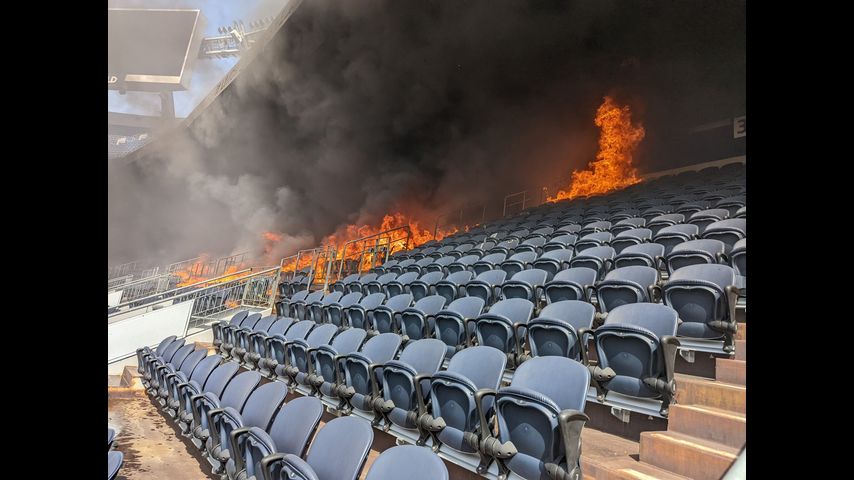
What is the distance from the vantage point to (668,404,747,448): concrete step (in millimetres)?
2691

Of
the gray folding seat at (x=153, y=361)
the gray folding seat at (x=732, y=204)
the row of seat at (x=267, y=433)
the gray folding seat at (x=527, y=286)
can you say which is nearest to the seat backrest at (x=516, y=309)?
the gray folding seat at (x=527, y=286)

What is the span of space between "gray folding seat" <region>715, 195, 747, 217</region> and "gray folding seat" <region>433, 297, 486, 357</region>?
4494 mm

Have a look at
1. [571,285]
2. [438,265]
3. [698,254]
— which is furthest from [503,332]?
[438,265]

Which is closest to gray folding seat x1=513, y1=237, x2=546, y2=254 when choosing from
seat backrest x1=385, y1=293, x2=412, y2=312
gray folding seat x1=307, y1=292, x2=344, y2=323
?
seat backrest x1=385, y1=293, x2=412, y2=312

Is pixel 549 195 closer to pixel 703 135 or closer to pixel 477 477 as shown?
pixel 703 135

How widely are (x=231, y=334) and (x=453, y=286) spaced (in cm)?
326

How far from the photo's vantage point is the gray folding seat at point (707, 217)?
262 inches

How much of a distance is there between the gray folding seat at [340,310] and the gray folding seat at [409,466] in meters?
4.14

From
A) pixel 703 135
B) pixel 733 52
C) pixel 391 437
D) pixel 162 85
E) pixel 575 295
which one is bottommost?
pixel 391 437

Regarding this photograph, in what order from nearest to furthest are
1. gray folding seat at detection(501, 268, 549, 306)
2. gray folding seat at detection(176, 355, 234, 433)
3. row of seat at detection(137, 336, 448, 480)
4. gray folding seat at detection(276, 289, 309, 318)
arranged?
1. row of seat at detection(137, 336, 448, 480)
2. gray folding seat at detection(176, 355, 234, 433)
3. gray folding seat at detection(501, 268, 549, 306)
4. gray folding seat at detection(276, 289, 309, 318)

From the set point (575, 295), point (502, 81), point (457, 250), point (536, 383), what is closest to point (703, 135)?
point (502, 81)

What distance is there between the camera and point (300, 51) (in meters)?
13.5

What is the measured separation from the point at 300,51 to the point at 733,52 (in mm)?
12037

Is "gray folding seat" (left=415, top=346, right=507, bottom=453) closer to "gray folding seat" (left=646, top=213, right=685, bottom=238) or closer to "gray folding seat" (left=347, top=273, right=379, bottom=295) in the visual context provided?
"gray folding seat" (left=347, top=273, right=379, bottom=295)
